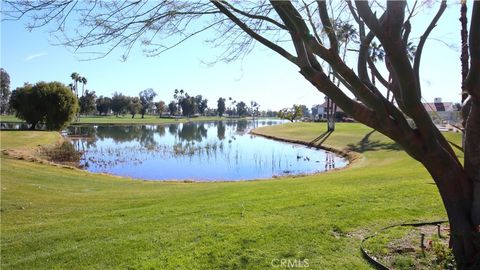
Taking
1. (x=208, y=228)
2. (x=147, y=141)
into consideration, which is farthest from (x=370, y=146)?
(x=208, y=228)

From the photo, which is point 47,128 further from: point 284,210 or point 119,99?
point 119,99

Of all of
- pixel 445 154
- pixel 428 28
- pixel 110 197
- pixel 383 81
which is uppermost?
pixel 428 28

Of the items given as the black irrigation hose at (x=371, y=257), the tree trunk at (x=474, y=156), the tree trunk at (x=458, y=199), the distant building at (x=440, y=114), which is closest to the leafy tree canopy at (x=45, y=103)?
the distant building at (x=440, y=114)

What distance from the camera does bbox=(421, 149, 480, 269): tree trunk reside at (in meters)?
4.73

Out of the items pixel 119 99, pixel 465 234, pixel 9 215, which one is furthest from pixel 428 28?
pixel 119 99

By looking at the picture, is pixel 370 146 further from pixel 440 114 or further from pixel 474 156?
pixel 474 156

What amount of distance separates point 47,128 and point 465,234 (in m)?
66.0

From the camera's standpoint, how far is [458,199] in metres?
4.83

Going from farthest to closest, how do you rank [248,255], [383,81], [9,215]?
[9,215] → [383,81] → [248,255]

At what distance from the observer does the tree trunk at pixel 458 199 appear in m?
4.73

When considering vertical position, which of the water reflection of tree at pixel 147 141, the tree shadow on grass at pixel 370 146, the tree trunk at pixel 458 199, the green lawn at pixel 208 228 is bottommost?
the water reflection of tree at pixel 147 141

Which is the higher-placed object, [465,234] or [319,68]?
[319,68]

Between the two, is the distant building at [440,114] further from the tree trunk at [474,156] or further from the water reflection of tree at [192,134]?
the water reflection of tree at [192,134]

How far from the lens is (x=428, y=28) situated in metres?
5.74
